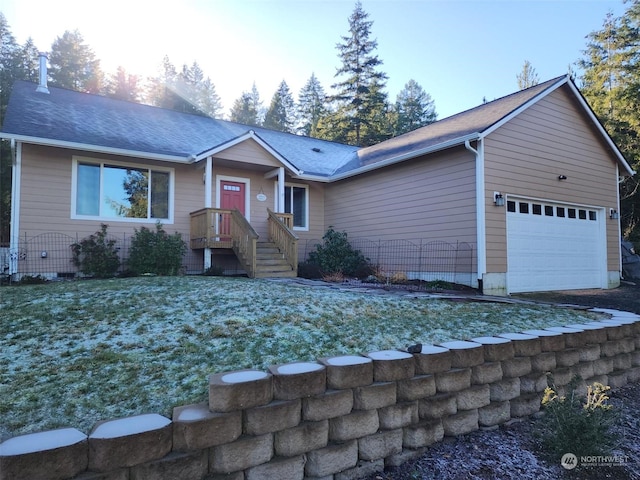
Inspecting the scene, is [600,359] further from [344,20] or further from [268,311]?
[344,20]

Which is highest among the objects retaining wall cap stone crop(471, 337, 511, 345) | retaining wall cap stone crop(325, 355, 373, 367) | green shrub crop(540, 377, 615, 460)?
retaining wall cap stone crop(325, 355, 373, 367)

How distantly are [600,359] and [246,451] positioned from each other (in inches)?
140

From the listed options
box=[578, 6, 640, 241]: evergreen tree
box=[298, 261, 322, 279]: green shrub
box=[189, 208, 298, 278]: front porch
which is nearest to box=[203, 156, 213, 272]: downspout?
box=[189, 208, 298, 278]: front porch

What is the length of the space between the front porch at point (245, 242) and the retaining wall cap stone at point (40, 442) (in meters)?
7.23

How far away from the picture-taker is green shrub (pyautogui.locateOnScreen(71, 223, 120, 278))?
8664 mm

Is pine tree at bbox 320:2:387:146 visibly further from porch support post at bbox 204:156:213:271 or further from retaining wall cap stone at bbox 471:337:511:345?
retaining wall cap stone at bbox 471:337:511:345

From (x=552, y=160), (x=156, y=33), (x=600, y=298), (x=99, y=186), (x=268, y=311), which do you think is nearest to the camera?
(x=268, y=311)

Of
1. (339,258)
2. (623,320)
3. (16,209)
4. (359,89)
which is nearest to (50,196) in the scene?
(16,209)

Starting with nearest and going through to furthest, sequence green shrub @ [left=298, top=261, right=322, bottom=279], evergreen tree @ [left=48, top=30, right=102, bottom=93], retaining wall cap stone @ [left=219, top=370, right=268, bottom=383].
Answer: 1. retaining wall cap stone @ [left=219, top=370, right=268, bottom=383]
2. green shrub @ [left=298, top=261, right=322, bottom=279]
3. evergreen tree @ [left=48, top=30, right=102, bottom=93]

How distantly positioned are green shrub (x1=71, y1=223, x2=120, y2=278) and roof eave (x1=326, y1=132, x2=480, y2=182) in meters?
6.74

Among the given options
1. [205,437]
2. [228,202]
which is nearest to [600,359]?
[205,437]

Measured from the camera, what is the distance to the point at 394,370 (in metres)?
2.34

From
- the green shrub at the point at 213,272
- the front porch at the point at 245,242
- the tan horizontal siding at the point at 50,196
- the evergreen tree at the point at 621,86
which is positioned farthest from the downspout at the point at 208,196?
the evergreen tree at the point at 621,86

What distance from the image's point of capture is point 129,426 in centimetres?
160
